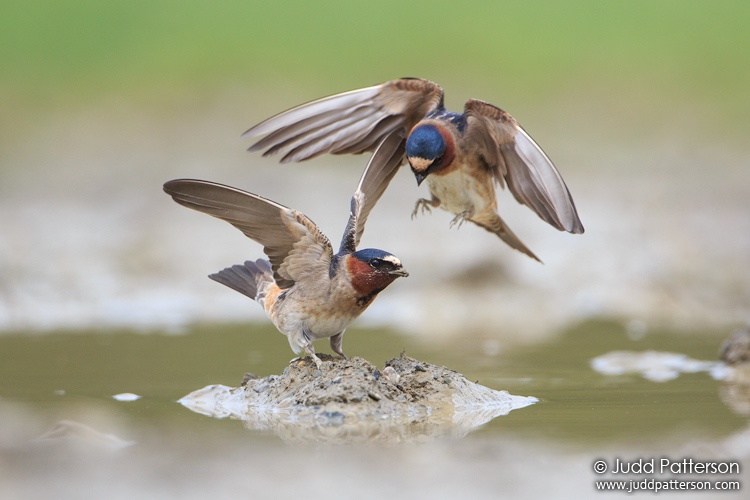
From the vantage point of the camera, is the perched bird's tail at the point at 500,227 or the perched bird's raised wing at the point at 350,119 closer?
the perched bird's raised wing at the point at 350,119

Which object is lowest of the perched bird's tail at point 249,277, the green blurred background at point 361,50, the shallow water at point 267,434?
the shallow water at point 267,434

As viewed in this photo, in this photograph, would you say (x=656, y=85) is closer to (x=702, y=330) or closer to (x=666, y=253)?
(x=666, y=253)

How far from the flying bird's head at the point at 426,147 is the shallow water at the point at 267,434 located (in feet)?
4.85

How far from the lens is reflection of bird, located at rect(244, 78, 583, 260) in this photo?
22.3ft

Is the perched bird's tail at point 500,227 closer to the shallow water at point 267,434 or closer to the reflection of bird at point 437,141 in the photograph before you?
the reflection of bird at point 437,141

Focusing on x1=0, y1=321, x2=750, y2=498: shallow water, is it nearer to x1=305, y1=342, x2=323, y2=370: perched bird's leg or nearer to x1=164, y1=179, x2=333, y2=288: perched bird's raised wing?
x1=305, y1=342, x2=323, y2=370: perched bird's leg

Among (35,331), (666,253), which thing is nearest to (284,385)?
(35,331)

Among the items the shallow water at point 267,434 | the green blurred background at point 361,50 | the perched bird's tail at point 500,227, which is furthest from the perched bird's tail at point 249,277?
the green blurred background at point 361,50

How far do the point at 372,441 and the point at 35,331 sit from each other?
16.9 ft

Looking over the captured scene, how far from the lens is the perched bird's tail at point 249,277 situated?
7.29 meters

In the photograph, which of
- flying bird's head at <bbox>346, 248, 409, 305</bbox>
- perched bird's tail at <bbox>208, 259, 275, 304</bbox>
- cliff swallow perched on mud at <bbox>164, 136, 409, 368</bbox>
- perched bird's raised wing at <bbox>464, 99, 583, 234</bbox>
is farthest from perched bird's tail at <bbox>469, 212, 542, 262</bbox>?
flying bird's head at <bbox>346, 248, 409, 305</bbox>

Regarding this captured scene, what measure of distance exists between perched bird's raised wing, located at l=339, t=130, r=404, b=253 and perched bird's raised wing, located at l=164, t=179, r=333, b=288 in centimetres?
19

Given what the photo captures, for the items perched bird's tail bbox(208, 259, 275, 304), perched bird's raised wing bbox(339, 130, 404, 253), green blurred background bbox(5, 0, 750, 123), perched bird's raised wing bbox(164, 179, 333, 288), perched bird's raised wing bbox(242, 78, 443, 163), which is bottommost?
perched bird's raised wing bbox(164, 179, 333, 288)

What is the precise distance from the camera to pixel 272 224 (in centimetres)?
625
